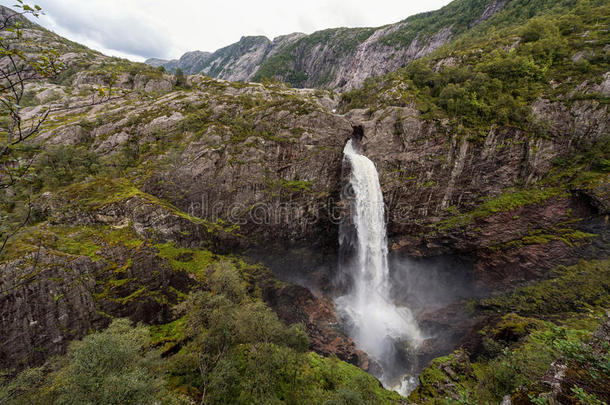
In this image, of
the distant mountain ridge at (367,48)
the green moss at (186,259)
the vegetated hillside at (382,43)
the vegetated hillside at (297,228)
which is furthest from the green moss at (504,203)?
the distant mountain ridge at (367,48)

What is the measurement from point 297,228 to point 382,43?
12360 cm

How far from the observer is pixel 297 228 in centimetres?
3130

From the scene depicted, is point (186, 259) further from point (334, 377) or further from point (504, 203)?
point (504, 203)

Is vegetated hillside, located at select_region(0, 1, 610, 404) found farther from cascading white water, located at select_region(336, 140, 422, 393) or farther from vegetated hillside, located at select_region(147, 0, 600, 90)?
vegetated hillside, located at select_region(147, 0, 600, 90)

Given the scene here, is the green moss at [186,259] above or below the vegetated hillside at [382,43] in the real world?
below

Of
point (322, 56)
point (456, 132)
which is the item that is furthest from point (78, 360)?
point (322, 56)

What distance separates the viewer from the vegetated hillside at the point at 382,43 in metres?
62.6

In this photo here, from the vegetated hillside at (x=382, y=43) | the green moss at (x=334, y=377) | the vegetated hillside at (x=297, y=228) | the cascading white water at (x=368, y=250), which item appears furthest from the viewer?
the vegetated hillside at (x=382, y=43)

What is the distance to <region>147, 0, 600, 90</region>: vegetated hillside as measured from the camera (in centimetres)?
6259

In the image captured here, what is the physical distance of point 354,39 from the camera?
136m

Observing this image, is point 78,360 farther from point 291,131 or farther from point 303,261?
point 291,131

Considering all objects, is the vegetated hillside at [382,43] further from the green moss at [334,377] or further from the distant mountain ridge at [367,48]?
the green moss at [334,377]

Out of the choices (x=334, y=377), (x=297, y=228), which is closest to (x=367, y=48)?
(x=297, y=228)

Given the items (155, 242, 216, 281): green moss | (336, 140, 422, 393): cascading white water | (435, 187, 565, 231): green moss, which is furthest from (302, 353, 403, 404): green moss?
(435, 187, 565, 231): green moss
